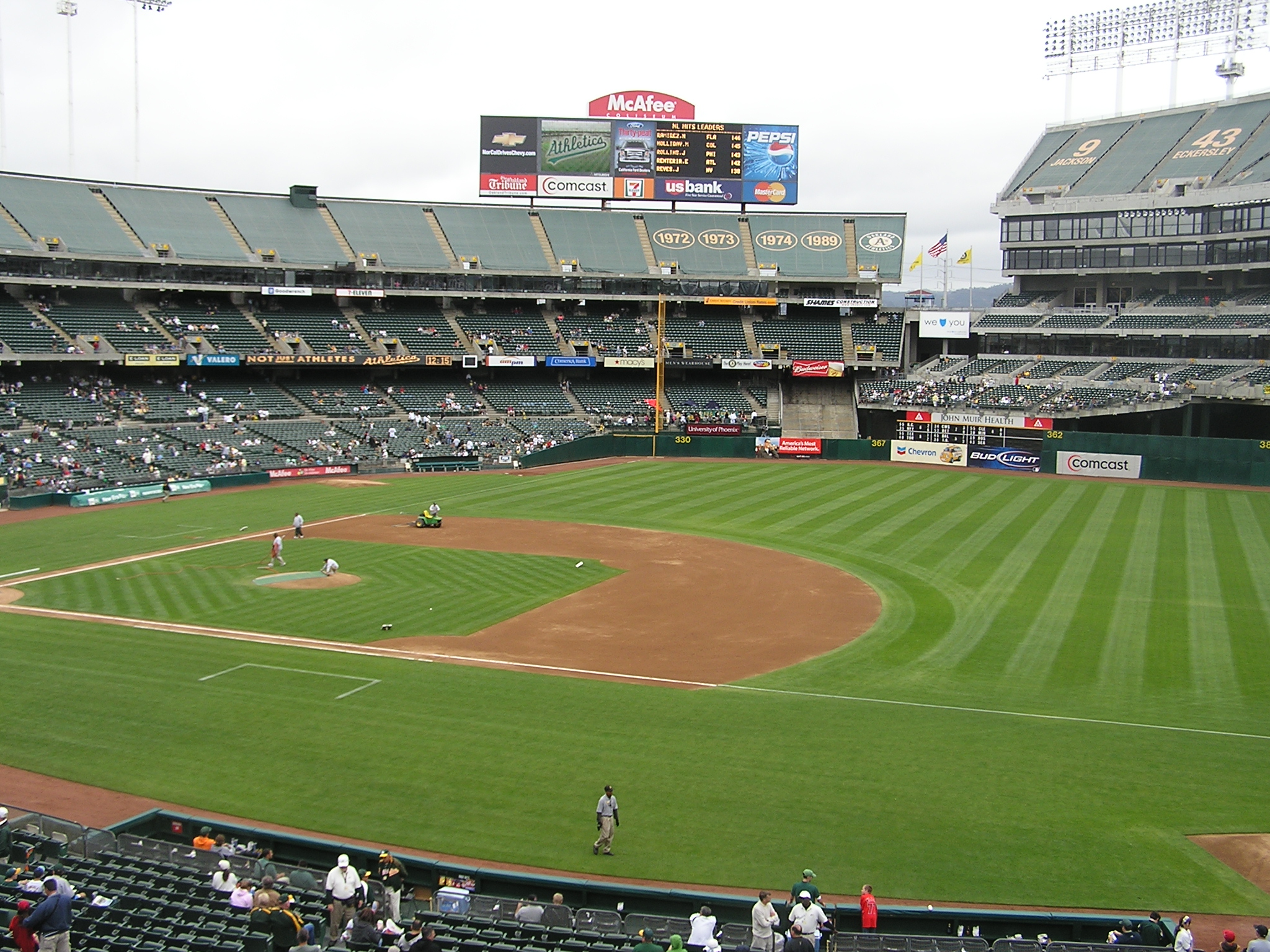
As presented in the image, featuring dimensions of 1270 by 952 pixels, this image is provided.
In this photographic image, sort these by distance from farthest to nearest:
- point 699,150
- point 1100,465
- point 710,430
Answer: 1. point 699,150
2. point 710,430
3. point 1100,465

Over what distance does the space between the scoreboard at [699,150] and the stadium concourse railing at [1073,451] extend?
2408 cm

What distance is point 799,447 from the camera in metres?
73.8

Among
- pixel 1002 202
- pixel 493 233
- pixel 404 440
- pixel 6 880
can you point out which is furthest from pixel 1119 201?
pixel 6 880

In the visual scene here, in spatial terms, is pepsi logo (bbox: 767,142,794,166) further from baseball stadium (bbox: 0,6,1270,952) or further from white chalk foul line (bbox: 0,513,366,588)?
white chalk foul line (bbox: 0,513,366,588)

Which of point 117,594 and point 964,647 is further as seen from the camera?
point 117,594

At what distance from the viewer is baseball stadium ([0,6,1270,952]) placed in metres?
14.9

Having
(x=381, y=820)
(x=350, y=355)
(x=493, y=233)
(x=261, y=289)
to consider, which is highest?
(x=493, y=233)

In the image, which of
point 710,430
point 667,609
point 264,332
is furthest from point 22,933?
point 710,430

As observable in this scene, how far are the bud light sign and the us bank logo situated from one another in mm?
25749

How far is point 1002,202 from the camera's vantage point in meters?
83.8

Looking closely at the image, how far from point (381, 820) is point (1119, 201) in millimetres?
79190

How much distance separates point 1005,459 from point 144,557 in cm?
5176

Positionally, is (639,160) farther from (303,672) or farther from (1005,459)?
(303,672)

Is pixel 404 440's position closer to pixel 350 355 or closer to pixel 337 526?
pixel 350 355
